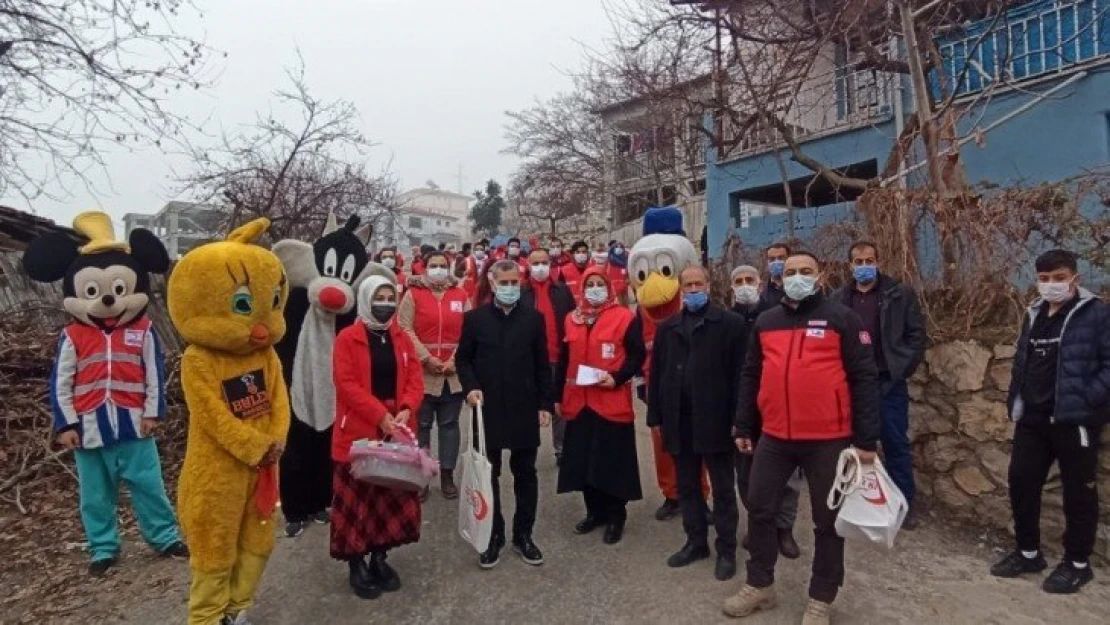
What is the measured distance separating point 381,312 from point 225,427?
1082 mm

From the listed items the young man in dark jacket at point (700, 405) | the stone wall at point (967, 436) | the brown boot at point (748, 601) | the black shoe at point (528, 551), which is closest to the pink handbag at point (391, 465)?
the black shoe at point (528, 551)

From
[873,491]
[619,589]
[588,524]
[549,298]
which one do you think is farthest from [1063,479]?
[549,298]

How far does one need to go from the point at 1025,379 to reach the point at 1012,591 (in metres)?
1.19

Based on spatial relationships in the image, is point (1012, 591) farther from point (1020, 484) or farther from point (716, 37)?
point (716, 37)

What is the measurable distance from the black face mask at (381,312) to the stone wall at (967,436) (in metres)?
3.89

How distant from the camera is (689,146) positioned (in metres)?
16.9

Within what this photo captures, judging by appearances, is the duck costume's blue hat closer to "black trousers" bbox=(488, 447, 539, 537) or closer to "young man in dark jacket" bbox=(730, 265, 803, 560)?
"young man in dark jacket" bbox=(730, 265, 803, 560)

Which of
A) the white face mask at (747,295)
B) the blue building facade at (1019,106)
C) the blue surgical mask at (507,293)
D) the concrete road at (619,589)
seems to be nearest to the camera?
the concrete road at (619,589)

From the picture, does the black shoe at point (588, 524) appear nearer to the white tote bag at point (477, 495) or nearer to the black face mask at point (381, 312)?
the white tote bag at point (477, 495)

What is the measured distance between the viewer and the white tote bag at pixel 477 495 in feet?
12.7

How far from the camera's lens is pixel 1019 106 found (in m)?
9.87

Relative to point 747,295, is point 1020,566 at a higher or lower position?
lower

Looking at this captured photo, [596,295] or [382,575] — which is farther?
[596,295]

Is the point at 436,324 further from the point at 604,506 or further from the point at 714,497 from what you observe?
the point at 714,497
